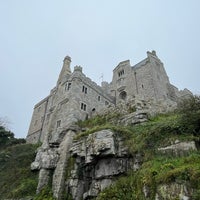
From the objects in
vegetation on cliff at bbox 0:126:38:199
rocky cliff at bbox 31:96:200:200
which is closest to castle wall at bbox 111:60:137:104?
rocky cliff at bbox 31:96:200:200

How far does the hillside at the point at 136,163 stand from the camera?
392 inches

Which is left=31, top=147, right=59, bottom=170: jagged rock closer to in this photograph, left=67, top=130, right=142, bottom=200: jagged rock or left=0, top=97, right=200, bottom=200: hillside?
left=0, top=97, right=200, bottom=200: hillside

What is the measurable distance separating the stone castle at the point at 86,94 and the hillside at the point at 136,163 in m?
5.35

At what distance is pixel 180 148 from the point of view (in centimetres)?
1215

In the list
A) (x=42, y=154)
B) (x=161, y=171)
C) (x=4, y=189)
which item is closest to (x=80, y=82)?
(x=42, y=154)

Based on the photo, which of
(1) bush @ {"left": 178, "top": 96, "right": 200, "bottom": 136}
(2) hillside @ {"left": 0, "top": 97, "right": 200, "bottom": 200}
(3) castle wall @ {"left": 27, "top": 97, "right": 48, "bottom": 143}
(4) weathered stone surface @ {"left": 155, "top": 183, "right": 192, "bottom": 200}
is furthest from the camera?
(3) castle wall @ {"left": 27, "top": 97, "right": 48, "bottom": 143}

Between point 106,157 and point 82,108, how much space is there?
507 inches

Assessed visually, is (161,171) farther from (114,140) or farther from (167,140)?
(114,140)

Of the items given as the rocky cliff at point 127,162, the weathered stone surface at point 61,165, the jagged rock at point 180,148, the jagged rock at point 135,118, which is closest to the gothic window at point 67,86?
the rocky cliff at point 127,162

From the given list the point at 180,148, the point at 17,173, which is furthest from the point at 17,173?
the point at 180,148

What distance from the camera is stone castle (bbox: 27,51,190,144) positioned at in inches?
1027

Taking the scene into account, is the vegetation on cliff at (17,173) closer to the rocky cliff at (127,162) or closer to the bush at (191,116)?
the rocky cliff at (127,162)

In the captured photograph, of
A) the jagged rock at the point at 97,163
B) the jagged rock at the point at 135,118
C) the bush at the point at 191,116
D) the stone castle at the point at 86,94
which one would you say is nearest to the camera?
the bush at the point at 191,116

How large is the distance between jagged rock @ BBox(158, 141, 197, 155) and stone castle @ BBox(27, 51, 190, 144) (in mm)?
9902
